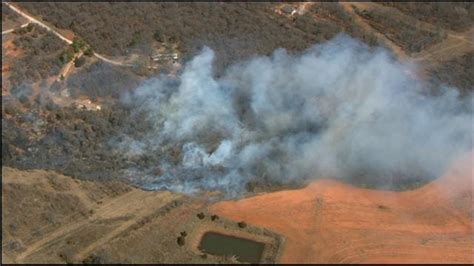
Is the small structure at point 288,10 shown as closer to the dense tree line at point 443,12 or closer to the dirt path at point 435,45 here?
the dirt path at point 435,45

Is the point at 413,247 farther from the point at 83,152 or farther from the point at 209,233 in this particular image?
the point at 83,152

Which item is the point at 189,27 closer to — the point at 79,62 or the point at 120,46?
the point at 120,46

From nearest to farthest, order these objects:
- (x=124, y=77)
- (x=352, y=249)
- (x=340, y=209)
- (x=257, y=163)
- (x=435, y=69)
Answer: (x=352, y=249), (x=340, y=209), (x=257, y=163), (x=124, y=77), (x=435, y=69)

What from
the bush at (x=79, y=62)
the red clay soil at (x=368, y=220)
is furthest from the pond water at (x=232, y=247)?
the bush at (x=79, y=62)

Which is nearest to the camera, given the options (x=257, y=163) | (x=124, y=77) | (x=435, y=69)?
(x=257, y=163)

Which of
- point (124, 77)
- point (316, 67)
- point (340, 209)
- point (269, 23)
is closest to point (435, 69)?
point (316, 67)

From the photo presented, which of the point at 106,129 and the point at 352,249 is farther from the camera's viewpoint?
the point at 106,129

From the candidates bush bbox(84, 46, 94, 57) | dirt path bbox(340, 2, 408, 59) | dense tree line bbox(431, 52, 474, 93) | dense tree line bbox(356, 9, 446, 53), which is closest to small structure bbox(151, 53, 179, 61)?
bush bbox(84, 46, 94, 57)
